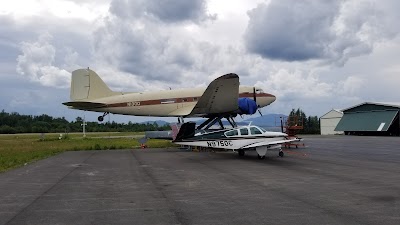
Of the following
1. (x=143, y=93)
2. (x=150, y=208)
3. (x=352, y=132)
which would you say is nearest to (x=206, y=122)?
(x=143, y=93)

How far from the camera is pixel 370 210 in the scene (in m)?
8.72

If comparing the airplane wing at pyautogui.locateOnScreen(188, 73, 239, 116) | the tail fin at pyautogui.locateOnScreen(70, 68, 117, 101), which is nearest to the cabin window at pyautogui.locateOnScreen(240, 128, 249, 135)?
the airplane wing at pyautogui.locateOnScreen(188, 73, 239, 116)

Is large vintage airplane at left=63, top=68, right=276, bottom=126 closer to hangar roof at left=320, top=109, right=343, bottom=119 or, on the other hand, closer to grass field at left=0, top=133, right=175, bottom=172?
grass field at left=0, top=133, right=175, bottom=172

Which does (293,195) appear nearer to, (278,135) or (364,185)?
(364,185)

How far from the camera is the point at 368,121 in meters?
69.1

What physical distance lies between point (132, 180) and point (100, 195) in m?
3.38

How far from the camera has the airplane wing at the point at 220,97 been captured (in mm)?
26256

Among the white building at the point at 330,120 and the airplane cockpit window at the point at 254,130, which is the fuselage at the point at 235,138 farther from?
the white building at the point at 330,120

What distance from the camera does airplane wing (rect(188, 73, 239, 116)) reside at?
2626 centimetres

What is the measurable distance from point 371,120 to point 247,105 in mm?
46235

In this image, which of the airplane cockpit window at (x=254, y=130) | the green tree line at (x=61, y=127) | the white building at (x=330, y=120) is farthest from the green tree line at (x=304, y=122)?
the green tree line at (x=61, y=127)

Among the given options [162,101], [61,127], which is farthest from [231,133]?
[61,127]

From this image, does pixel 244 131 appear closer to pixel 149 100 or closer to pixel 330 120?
pixel 149 100

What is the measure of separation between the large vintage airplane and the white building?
51950 mm
